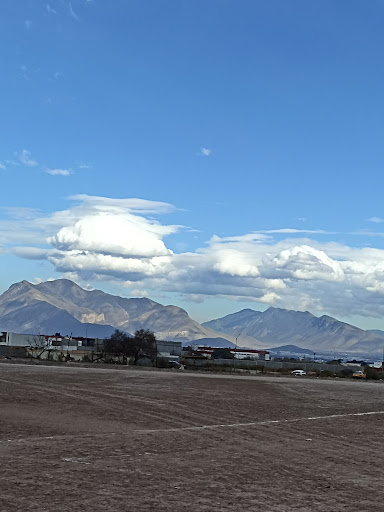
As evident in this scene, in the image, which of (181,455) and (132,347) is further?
(132,347)

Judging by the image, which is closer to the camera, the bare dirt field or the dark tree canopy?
the bare dirt field

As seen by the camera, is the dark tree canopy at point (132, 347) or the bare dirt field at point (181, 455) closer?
the bare dirt field at point (181, 455)

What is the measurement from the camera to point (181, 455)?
1491 cm

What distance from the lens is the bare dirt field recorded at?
10812 millimetres

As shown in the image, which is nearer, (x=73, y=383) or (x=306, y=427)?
(x=306, y=427)

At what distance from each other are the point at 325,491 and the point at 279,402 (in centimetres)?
1927

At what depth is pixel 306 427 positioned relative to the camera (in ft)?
71.1

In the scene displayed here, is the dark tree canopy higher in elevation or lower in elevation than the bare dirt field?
higher

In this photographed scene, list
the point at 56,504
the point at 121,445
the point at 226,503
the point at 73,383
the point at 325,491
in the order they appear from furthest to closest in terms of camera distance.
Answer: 1. the point at 73,383
2. the point at 121,445
3. the point at 325,491
4. the point at 226,503
5. the point at 56,504

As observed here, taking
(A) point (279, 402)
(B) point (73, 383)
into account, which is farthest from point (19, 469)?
(B) point (73, 383)

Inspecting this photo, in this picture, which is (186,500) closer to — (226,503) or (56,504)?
(226,503)

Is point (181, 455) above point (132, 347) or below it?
below

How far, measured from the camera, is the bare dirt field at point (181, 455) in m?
10.8

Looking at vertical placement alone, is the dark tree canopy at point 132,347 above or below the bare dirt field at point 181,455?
above
